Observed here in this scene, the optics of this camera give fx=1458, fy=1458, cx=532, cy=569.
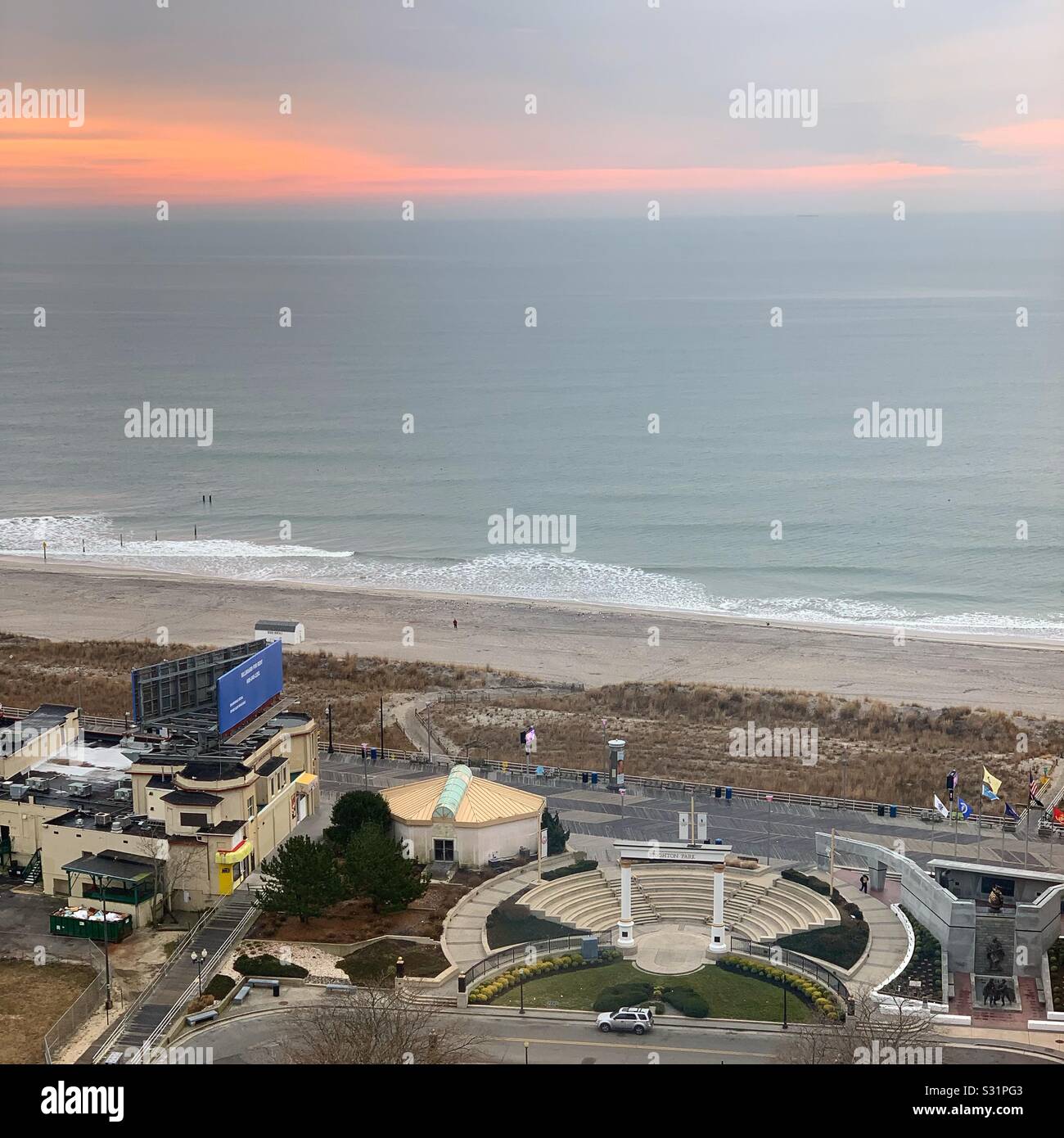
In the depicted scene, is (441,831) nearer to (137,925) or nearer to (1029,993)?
(137,925)

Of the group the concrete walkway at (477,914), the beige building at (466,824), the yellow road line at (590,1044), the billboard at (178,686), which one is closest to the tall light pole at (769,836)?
the concrete walkway at (477,914)

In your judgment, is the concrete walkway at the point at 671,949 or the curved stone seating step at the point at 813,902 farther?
the curved stone seating step at the point at 813,902

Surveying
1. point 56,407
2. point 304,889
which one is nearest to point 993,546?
point 304,889

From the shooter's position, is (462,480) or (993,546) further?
(462,480)

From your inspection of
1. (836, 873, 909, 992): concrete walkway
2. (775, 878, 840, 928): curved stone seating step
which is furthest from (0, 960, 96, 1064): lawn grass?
(836, 873, 909, 992): concrete walkway

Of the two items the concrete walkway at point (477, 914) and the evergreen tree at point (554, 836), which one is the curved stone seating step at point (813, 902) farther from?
the evergreen tree at point (554, 836)

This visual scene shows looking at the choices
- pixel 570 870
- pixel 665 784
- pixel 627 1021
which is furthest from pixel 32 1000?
pixel 665 784

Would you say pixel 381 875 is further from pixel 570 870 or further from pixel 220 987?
pixel 220 987
